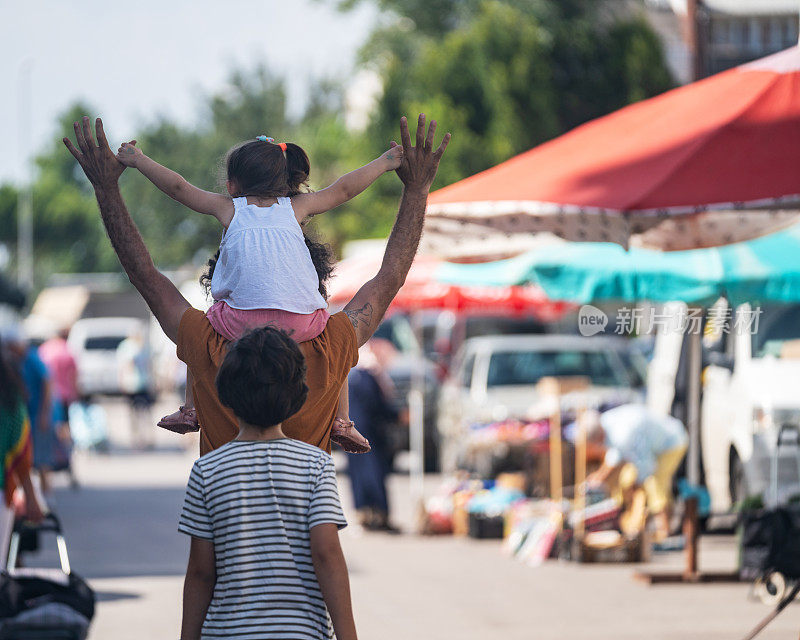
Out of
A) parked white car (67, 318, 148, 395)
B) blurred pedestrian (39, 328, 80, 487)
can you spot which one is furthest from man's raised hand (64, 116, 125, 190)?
parked white car (67, 318, 148, 395)

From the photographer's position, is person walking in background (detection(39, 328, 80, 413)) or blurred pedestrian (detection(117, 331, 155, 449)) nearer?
person walking in background (detection(39, 328, 80, 413))

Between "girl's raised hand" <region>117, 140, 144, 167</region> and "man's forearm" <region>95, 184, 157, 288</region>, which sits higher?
"girl's raised hand" <region>117, 140, 144, 167</region>

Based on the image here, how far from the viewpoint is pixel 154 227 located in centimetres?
A: 6831

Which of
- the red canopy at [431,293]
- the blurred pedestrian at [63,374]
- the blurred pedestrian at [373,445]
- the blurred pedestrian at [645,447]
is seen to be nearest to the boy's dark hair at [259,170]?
the blurred pedestrian at [645,447]

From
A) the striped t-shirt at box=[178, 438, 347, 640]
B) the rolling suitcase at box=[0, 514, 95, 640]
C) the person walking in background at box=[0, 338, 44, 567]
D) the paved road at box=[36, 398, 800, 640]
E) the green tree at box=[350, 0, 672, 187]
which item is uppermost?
the green tree at box=[350, 0, 672, 187]

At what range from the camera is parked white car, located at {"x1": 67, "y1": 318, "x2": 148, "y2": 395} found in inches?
1553

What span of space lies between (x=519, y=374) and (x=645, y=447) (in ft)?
17.2

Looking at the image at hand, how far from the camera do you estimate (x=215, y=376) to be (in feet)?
11.6

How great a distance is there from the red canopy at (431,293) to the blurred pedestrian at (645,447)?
214 cm

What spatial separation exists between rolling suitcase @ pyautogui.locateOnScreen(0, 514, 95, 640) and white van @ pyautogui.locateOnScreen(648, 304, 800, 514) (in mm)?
6002

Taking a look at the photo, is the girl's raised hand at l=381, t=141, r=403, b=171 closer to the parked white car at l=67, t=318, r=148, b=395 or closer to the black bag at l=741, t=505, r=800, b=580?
the black bag at l=741, t=505, r=800, b=580

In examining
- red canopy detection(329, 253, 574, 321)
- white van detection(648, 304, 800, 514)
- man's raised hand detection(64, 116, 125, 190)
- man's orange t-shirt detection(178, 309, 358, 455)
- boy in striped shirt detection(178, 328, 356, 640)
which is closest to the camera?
boy in striped shirt detection(178, 328, 356, 640)

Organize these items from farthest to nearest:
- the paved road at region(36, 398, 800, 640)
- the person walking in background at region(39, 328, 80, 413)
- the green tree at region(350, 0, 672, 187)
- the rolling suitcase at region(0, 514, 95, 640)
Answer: the green tree at region(350, 0, 672, 187) < the person walking in background at region(39, 328, 80, 413) < the paved road at region(36, 398, 800, 640) < the rolling suitcase at region(0, 514, 95, 640)

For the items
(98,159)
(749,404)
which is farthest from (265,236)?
(749,404)
